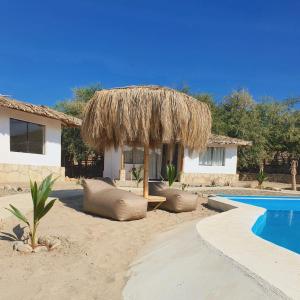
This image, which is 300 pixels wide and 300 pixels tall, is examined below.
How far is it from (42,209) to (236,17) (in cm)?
1399

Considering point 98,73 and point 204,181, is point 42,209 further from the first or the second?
point 98,73

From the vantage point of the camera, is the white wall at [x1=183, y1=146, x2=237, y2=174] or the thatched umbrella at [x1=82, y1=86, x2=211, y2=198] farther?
the white wall at [x1=183, y1=146, x2=237, y2=174]

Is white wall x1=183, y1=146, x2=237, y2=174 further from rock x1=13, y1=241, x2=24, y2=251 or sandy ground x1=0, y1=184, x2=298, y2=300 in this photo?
rock x1=13, y1=241, x2=24, y2=251

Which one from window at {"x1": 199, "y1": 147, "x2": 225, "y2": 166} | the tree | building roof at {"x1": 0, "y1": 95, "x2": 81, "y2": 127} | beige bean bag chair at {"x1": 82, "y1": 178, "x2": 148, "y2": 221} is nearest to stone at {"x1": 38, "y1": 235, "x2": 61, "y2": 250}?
beige bean bag chair at {"x1": 82, "y1": 178, "x2": 148, "y2": 221}

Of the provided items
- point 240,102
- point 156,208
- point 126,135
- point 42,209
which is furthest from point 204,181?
point 42,209

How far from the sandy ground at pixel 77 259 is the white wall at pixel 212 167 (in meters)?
13.9

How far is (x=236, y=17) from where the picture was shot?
15.6 m

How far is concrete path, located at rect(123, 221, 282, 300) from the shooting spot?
2.87m

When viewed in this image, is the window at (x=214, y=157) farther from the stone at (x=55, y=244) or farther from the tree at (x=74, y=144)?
the stone at (x=55, y=244)

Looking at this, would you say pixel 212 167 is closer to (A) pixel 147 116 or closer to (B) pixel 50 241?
(A) pixel 147 116

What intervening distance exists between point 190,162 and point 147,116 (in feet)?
47.6

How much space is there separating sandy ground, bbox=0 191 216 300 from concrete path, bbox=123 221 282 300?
11.7 inches

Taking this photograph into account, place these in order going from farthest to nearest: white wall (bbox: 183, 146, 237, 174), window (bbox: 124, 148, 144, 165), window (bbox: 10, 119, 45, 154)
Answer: white wall (bbox: 183, 146, 237, 174) → window (bbox: 124, 148, 144, 165) → window (bbox: 10, 119, 45, 154)

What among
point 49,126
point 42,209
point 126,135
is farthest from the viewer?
point 49,126
